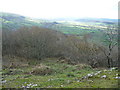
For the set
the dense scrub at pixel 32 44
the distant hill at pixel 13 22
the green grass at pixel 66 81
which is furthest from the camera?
the distant hill at pixel 13 22

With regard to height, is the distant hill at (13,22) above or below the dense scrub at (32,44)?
above

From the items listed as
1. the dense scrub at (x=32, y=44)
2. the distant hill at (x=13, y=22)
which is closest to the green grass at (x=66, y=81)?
the dense scrub at (x=32, y=44)

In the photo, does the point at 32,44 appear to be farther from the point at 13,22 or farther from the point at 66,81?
the point at 13,22

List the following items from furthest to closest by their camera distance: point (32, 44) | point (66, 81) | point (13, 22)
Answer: point (13, 22) < point (32, 44) < point (66, 81)

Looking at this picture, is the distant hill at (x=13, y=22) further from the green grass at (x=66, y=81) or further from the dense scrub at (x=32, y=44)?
the green grass at (x=66, y=81)

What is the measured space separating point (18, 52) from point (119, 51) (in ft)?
83.1

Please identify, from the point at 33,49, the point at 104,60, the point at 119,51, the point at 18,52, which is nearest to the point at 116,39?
the point at 119,51

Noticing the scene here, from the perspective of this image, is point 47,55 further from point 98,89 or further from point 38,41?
point 98,89

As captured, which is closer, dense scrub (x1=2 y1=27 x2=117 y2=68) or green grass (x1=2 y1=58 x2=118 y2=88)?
green grass (x1=2 y1=58 x2=118 y2=88)

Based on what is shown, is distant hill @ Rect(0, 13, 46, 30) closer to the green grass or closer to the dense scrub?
the dense scrub

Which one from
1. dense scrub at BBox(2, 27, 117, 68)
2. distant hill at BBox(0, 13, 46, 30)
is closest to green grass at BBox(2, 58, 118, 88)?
dense scrub at BBox(2, 27, 117, 68)

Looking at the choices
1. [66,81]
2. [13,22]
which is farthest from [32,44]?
[13,22]

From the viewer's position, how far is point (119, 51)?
2859 centimetres

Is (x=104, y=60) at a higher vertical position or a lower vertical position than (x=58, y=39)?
lower
